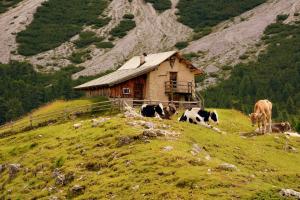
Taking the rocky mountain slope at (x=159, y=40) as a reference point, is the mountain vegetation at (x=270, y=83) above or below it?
below

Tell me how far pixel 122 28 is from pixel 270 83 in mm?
59180

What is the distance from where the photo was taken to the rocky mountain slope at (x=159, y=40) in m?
167

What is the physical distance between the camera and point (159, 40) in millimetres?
184625

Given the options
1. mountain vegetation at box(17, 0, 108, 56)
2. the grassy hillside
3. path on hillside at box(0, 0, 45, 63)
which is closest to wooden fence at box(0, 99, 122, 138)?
the grassy hillside

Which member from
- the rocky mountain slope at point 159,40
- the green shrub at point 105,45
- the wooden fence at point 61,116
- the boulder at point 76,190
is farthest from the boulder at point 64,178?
the green shrub at point 105,45

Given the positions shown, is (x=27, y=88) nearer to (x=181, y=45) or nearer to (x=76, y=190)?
(x=181, y=45)

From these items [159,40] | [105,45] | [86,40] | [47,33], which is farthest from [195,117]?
[47,33]

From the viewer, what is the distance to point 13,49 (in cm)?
17788

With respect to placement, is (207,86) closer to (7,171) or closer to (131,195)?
(7,171)

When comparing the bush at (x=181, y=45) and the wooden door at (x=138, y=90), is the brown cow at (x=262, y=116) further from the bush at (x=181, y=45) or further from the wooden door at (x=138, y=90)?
the bush at (x=181, y=45)

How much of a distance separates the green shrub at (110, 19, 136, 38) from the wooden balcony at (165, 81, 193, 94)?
122 m

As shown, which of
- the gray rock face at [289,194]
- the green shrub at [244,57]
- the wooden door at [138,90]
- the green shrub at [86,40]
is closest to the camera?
the gray rock face at [289,194]

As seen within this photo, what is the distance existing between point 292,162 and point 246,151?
2.99 meters

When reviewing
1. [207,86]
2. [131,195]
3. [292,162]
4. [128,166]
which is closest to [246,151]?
[292,162]
